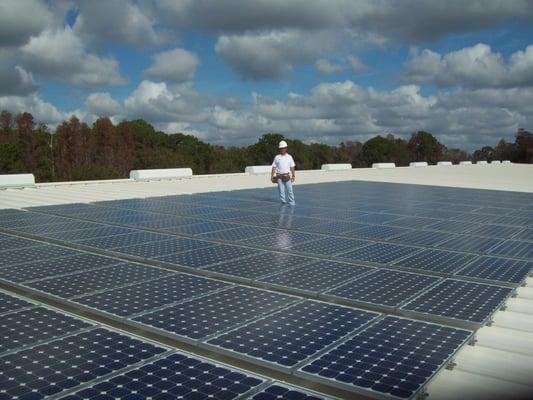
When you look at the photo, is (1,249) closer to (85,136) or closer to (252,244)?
(252,244)

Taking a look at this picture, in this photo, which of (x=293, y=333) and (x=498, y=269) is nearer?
(x=293, y=333)

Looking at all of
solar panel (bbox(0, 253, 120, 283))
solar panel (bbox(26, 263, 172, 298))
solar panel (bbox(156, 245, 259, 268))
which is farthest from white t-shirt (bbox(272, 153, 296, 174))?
solar panel (bbox(26, 263, 172, 298))

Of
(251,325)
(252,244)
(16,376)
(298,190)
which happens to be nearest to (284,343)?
(251,325)

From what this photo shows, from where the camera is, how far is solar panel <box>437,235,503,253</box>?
35.3 feet

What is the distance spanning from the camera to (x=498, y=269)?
893cm

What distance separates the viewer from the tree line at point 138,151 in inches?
3521

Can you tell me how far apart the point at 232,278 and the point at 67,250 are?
3.99m

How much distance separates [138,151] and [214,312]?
10480cm

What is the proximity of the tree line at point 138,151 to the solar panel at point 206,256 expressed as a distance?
77751mm

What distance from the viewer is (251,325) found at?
6.00m

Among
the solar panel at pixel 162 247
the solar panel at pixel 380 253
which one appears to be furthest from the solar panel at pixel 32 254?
the solar panel at pixel 380 253

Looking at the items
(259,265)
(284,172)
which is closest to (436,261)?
(259,265)

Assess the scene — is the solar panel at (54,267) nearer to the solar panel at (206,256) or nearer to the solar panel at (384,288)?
the solar panel at (206,256)

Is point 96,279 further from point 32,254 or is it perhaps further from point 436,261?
point 436,261
